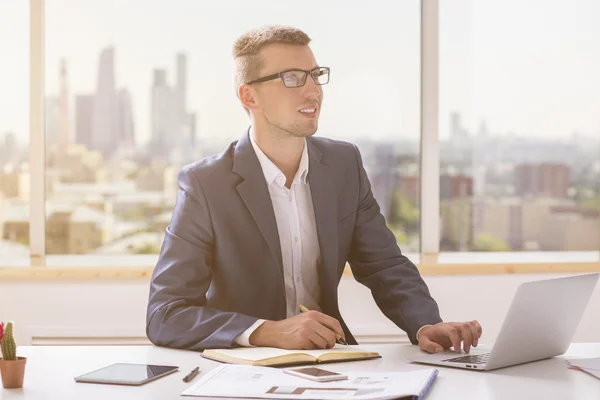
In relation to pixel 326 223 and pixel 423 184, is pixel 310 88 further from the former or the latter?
pixel 423 184

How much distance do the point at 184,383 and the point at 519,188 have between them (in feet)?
8.99

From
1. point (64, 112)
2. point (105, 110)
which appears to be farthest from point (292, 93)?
point (64, 112)

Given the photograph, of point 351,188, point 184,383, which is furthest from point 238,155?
point 184,383

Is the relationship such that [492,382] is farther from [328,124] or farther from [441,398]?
[328,124]

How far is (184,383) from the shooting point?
1571mm

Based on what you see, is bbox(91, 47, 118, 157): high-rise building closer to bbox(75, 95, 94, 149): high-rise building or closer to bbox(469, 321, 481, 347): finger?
bbox(75, 95, 94, 149): high-rise building

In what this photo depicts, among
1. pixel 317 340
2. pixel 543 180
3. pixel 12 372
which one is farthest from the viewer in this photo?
pixel 543 180

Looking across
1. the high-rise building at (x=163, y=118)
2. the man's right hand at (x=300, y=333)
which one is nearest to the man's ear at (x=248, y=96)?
the man's right hand at (x=300, y=333)

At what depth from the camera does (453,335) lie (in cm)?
192

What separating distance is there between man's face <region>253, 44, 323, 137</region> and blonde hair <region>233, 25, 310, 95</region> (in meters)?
0.02

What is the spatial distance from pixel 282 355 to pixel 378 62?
2405 mm

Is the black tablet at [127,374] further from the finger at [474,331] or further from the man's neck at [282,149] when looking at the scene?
the man's neck at [282,149]

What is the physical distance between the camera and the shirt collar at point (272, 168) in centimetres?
236

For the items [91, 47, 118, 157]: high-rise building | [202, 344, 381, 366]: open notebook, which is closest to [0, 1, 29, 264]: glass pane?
[91, 47, 118, 157]: high-rise building
